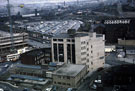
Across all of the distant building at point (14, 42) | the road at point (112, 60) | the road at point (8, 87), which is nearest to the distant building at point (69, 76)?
the road at point (8, 87)

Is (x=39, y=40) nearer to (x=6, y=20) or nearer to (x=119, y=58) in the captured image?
(x=119, y=58)

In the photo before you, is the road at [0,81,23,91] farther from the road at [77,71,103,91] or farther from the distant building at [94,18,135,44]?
the distant building at [94,18,135,44]

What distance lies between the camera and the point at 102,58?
455cm

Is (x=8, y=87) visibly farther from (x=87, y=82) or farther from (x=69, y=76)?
(x=87, y=82)

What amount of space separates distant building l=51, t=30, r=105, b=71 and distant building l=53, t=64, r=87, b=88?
0.44 metres

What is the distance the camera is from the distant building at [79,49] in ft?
13.7

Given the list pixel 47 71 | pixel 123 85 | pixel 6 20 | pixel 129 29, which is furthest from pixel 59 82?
pixel 6 20

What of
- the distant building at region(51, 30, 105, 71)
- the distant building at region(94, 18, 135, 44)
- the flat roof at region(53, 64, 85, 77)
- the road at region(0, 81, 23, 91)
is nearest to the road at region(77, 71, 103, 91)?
the flat roof at region(53, 64, 85, 77)

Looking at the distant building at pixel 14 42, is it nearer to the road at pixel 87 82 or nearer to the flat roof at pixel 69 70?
the flat roof at pixel 69 70

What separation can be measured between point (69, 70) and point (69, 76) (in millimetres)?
310

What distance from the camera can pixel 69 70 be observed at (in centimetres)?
376

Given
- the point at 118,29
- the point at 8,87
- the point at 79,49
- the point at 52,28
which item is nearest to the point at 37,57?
the point at 79,49

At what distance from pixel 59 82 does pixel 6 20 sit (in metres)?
12.4

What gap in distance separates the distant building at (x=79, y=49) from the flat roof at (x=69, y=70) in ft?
0.86
